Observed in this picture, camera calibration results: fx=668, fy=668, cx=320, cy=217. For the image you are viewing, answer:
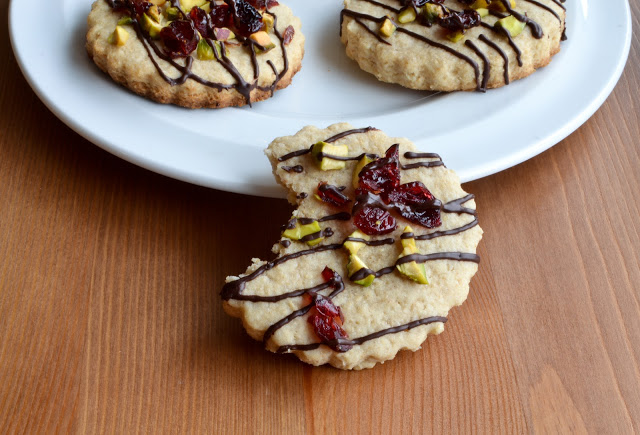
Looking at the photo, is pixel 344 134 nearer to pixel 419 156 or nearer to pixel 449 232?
pixel 419 156

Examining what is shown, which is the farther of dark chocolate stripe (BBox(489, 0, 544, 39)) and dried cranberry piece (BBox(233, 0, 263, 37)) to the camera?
dark chocolate stripe (BBox(489, 0, 544, 39))

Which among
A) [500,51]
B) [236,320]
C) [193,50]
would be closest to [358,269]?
[236,320]

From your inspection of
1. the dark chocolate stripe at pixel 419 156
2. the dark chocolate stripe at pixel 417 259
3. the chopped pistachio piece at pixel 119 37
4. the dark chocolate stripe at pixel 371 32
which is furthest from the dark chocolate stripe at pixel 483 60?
the chopped pistachio piece at pixel 119 37

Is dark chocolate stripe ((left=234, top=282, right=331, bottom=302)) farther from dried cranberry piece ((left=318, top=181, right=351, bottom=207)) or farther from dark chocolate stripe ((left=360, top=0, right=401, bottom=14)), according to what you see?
dark chocolate stripe ((left=360, top=0, right=401, bottom=14))

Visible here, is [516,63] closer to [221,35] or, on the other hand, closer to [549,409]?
[221,35]

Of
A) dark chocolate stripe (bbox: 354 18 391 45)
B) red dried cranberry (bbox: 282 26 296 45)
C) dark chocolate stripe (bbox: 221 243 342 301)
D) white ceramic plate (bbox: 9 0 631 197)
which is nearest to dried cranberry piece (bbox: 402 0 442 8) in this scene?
dark chocolate stripe (bbox: 354 18 391 45)

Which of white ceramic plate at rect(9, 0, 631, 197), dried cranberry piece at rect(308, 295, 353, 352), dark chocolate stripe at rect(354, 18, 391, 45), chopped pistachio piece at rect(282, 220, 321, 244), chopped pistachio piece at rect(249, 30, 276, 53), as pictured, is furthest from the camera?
dark chocolate stripe at rect(354, 18, 391, 45)
